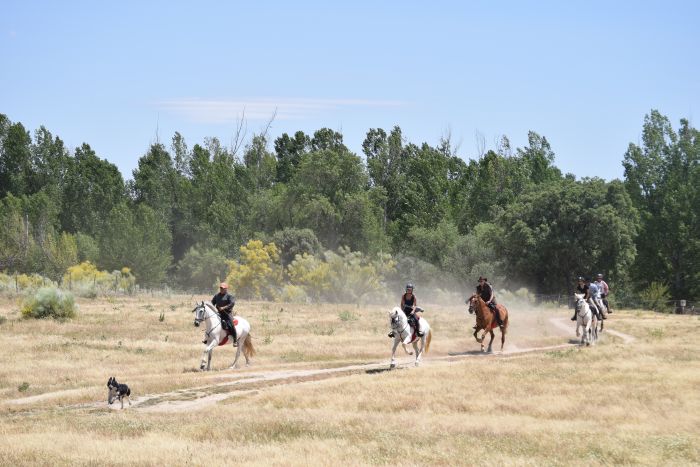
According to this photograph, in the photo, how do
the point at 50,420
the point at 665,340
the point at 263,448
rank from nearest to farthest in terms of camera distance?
the point at 263,448 → the point at 50,420 → the point at 665,340

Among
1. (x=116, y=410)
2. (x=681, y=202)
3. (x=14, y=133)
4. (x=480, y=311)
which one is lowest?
(x=116, y=410)

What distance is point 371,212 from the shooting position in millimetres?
97250

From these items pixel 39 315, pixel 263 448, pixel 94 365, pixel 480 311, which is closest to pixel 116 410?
pixel 263 448

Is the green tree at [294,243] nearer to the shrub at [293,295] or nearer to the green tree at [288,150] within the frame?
the shrub at [293,295]

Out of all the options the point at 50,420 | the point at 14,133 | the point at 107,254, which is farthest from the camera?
the point at 14,133

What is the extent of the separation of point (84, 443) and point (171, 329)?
88.3ft

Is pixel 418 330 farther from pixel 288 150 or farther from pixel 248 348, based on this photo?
pixel 288 150

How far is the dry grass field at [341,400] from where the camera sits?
17312 mm

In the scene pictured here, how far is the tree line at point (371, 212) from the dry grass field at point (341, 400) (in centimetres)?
3438

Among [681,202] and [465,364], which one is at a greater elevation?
[681,202]

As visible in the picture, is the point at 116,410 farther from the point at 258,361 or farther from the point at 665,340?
the point at 665,340

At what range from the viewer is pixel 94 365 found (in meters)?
32.5

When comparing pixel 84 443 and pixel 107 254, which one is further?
pixel 107 254

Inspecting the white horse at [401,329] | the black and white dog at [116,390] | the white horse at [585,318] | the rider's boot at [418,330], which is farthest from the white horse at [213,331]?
the white horse at [585,318]
